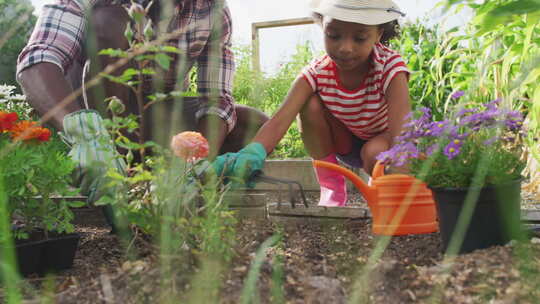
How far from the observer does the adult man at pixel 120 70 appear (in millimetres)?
1529

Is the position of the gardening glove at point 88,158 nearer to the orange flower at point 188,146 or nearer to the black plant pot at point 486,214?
the orange flower at point 188,146

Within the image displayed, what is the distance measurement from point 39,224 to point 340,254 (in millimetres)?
783

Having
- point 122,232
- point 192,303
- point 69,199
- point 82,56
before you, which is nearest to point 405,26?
point 82,56

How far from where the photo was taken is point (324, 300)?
0.83 m

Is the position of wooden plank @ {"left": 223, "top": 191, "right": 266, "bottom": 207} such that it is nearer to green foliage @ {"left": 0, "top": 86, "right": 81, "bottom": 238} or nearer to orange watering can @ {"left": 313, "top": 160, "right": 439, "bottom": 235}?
orange watering can @ {"left": 313, "top": 160, "right": 439, "bottom": 235}

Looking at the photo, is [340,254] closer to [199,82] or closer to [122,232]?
[122,232]

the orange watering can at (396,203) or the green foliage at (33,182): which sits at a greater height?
the green foliage at (33,182)

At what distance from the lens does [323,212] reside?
1.57 m

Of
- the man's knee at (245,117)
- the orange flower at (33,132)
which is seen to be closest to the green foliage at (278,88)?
the man's knee at (245,117)

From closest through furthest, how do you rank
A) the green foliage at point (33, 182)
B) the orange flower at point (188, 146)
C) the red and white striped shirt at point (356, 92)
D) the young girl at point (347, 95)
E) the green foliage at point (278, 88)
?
the orange flower at point (188, 146)
the green foliage at point (33, 182)
the young girl at point (347, 95)
the red and white striped shirt at point (356, 92)
the green foliage at point (278, 88)

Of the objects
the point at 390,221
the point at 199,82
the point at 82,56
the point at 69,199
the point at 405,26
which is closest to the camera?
the point at 390,221

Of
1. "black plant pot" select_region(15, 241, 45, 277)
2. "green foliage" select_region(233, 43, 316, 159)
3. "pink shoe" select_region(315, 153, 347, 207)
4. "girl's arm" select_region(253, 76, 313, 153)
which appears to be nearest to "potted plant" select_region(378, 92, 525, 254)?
"girl's arm" select_region(253, 76, 313, 153)

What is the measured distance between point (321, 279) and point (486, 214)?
1.44 ft

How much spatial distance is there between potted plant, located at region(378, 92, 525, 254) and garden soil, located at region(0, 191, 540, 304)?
0.05m
